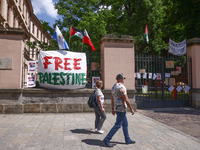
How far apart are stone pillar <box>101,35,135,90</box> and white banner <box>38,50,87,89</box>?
1.13m

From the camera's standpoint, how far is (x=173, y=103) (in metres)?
10.4

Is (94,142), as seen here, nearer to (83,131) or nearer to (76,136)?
(76,136)

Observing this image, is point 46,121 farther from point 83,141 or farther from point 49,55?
point 49,55

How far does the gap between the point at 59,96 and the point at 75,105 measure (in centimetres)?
82

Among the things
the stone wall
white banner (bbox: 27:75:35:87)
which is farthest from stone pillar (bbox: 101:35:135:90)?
white banner (bbox: 27:75:35:87)

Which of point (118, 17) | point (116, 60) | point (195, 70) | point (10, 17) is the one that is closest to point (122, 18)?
point (118, 17)

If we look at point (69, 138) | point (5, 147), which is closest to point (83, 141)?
point (69, 138)

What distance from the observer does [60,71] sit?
8.23m

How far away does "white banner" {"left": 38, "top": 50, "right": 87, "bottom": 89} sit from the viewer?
8180 millimetres

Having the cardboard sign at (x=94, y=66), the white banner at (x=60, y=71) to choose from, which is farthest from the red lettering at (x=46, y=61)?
the cardboard sign at (x=94, y=66)

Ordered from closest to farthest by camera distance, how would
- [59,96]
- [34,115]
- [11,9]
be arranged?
1. [34,115]
2. [59,96]
3. [11,9]

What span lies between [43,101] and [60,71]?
1510 millimetres

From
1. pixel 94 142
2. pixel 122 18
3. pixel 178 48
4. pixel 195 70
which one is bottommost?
pixel 94 142

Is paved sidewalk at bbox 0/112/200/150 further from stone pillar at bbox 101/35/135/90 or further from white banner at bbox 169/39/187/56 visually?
white banner at bbox 169/39/187/56
